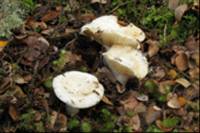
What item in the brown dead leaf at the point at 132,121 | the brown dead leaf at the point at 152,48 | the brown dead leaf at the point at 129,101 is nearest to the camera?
the brown dead leaf at the point at 132,121

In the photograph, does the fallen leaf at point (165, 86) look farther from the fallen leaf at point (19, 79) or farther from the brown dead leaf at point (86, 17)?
the fallen leaf at point (19, 79)

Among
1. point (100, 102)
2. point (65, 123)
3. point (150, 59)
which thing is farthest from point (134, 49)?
point (65, 123)

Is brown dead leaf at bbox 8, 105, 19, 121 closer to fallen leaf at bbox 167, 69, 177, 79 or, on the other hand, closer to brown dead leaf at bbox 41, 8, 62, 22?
brown dead leaf at bbox 41, 8, 62, 22

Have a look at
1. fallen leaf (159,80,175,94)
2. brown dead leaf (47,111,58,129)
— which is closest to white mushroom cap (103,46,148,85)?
fallen leaf (159,80,175,94)

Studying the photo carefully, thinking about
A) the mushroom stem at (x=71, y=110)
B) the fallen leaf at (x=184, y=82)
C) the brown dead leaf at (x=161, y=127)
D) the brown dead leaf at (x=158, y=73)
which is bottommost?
the brown dead leaf at (x=161, y=127)

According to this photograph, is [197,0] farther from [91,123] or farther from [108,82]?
[91,123]

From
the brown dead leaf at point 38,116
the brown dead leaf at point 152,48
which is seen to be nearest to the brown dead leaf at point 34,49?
the brown dead leaf at point 38,116

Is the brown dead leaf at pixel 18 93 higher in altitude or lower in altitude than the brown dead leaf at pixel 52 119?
higher
